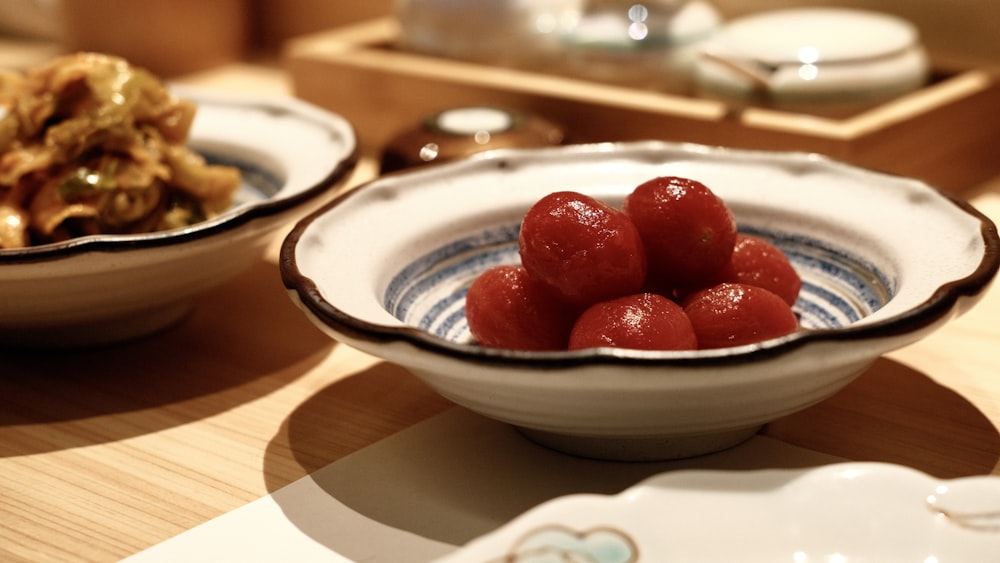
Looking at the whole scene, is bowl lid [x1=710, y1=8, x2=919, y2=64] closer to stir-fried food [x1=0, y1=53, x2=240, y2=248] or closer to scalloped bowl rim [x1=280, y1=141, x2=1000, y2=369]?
scalloped bowl rim [x1=280, y1=141, x2=1000, y2=369]

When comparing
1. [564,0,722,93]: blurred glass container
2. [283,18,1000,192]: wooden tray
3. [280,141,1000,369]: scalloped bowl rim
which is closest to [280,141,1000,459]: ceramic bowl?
[280,141,1000,369]: scalloped bowl rim

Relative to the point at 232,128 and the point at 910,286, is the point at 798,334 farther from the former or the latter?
the point at 232,128

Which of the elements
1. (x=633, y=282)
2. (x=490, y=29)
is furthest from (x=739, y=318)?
(x=490, y=29)

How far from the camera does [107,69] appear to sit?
0.86 metres

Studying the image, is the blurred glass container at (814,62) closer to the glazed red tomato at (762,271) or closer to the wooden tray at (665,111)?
the wooden tray at (665,111)

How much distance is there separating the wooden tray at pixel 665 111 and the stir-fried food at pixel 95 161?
0.43 meters

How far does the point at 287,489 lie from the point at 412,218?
0.73ft

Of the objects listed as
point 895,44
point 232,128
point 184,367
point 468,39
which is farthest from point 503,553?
point 468,39

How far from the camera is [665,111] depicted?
1.13 metres

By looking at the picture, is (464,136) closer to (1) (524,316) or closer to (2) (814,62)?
(2) (814,62)

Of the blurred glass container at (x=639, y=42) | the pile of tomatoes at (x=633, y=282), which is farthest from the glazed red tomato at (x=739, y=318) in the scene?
the blurred glass container at (x=639, y=42)

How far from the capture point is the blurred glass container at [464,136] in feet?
3.49

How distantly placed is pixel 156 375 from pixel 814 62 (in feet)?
2.31

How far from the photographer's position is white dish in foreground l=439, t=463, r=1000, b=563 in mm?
460
